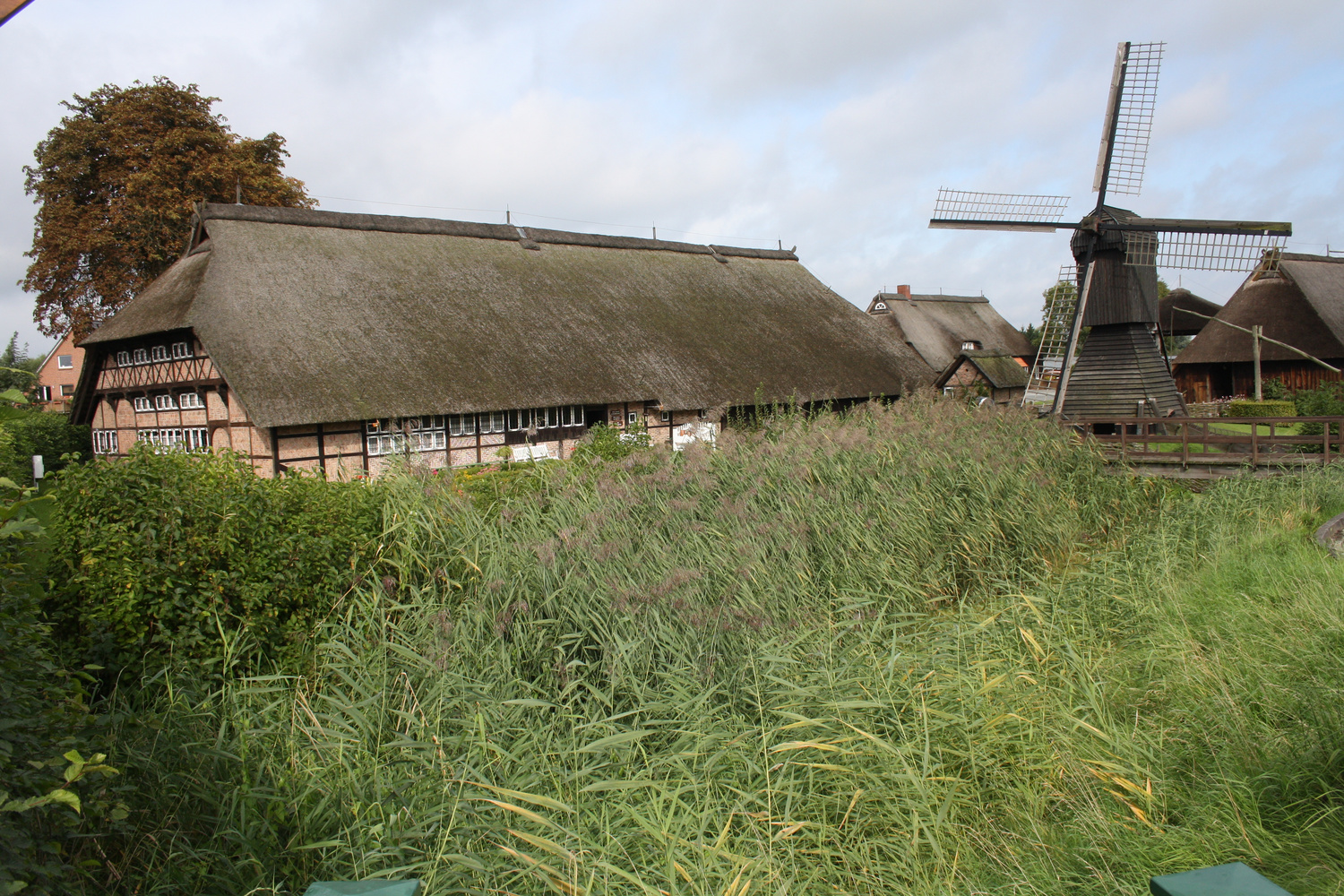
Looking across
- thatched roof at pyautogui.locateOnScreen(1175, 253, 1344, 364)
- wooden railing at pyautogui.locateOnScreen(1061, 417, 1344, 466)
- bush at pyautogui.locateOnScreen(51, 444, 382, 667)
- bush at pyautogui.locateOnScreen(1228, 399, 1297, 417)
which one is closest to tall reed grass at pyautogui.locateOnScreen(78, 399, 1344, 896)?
bush at pyautogui.locateOnScreen(51, 444, 382, 667)

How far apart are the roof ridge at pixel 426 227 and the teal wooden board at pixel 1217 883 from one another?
17.4 metres

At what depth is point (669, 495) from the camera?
600cm

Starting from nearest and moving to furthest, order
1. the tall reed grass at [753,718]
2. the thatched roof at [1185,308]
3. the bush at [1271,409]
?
the tall reed grass at [753,718] → the bush at [1271,409] → the thatched roof at [1185,308]

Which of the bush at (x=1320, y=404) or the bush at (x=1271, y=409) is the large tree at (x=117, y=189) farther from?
the bush at (x=1271, y=409)

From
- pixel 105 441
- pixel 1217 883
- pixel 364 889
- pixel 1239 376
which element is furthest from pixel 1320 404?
pixel 105 441

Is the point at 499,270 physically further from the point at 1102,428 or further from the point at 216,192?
the point at 1102,428

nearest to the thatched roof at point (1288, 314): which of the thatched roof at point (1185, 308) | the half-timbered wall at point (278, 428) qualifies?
the thatched roof at point (1185, 308)

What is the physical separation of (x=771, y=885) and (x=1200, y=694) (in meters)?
2.24

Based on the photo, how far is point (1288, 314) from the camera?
2453 centimetres

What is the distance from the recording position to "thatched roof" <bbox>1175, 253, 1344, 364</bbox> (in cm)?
2353

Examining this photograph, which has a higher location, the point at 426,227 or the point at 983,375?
the point at 426,227

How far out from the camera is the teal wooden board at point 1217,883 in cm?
111

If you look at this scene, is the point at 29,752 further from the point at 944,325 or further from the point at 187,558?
the point at 944,325

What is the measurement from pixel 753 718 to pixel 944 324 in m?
31.6
